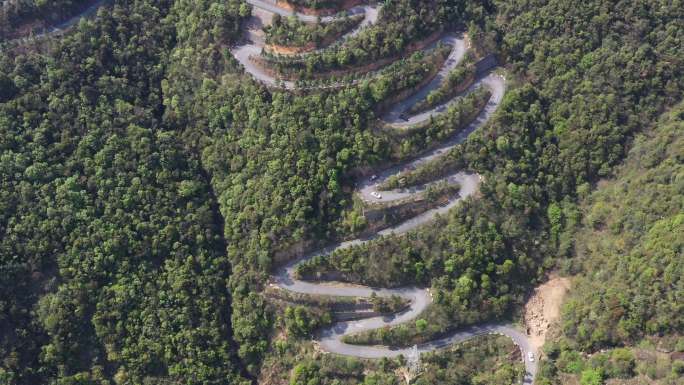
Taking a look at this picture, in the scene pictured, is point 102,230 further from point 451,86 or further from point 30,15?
point 451,86

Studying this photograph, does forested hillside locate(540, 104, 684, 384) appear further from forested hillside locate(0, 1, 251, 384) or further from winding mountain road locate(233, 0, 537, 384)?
forested hillside locate(0, 1, 251, 384)

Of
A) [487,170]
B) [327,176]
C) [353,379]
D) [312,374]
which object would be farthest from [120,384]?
[487,170]

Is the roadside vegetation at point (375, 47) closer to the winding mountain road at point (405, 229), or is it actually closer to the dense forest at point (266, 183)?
the dense forest at point (266, 183)

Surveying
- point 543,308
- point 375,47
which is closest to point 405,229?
point 543,308

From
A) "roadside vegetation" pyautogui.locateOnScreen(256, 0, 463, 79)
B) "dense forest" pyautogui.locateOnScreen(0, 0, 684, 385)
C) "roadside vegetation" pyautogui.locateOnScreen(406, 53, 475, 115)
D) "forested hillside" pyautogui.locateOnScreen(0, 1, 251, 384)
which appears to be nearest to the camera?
"forested hillside" pyautogui.locateOnScreen(0, 1, 251, 384)

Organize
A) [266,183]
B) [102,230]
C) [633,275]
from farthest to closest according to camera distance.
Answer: [266,183] < [102,230] < [633,275]

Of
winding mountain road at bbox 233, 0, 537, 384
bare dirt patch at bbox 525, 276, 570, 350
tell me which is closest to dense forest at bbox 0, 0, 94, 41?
winding mountain road at bbox 233, 0, 537, 384
